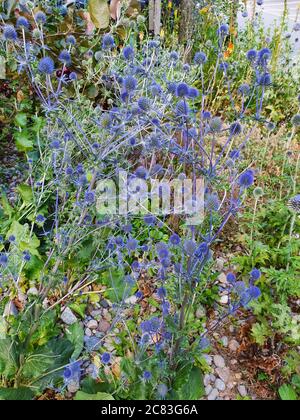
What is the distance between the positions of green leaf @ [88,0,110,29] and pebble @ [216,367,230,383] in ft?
7.76

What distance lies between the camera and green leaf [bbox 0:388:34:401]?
163 cm

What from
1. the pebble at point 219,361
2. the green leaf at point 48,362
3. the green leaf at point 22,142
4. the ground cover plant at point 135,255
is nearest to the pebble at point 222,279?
the ground cover plant at point 135,255

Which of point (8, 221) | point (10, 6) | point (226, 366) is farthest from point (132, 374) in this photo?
point (10, 6)

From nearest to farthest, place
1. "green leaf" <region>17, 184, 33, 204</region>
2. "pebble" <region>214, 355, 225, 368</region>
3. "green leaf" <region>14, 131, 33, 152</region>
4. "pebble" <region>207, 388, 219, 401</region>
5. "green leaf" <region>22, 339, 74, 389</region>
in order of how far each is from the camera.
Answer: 1. "green leaf" <region>22, 339, 74, 389</region>
2. "pebble" <region>207, 388, 219, 401</region>
3. "pebble" <region>214, 355, 225, 368</region>
4. "green leaf" <region>17, 184, 33, 204</region>
5. "green leaf" <region>14, 131, 33, 152</region>

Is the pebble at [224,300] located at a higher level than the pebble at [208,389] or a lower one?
higher

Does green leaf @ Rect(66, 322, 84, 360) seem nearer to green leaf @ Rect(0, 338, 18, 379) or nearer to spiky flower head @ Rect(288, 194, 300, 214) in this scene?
green leaf @ Rect(0, 338, 18, 379)

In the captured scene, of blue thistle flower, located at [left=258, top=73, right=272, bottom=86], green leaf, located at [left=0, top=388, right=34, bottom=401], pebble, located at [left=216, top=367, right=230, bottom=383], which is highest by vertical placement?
blue thistle flower, located at [left=258, top=73, right=272, bottom=86]

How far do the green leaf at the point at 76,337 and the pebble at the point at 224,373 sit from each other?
753mm

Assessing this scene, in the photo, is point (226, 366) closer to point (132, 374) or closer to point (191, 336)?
point (191, 336)

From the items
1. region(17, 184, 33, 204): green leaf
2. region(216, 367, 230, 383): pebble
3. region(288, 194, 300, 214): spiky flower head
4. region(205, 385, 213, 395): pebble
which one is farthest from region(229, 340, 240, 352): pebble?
region(17, 184, 33, 204): green leaf

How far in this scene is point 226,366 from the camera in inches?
85.7

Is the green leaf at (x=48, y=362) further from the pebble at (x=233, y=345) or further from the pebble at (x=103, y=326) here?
the pebble at (x=233, y=345)

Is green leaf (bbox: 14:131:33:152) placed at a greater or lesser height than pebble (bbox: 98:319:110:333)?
greater

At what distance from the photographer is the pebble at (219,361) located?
7.16 feet
